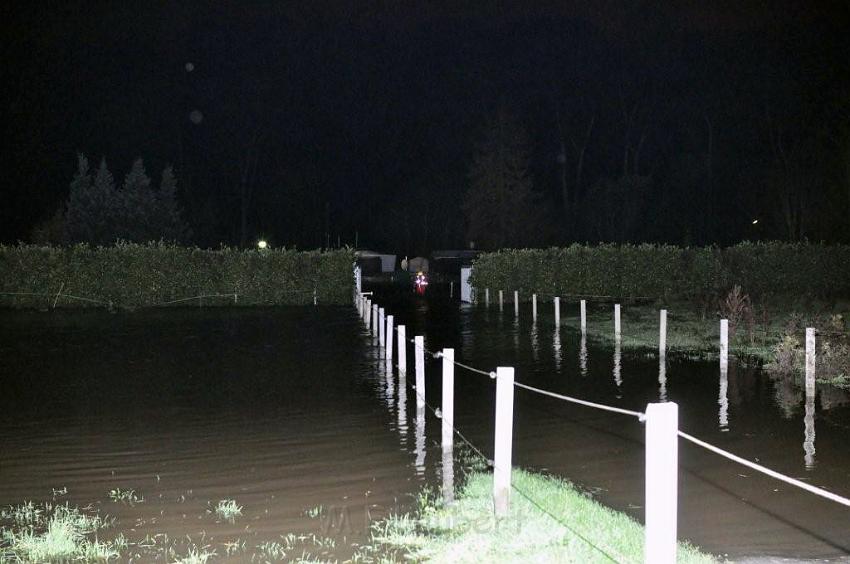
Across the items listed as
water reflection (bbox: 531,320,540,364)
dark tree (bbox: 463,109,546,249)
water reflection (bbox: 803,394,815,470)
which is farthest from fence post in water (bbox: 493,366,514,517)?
dark tree (bbox: 463,109,546,249)

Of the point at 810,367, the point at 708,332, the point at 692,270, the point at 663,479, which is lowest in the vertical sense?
the point at 708,332

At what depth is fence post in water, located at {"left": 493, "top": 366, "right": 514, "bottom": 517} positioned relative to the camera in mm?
7156

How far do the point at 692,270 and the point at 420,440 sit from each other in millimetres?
37295

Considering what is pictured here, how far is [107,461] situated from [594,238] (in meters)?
79.6

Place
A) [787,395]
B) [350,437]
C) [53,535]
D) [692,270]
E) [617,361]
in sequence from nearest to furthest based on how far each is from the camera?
[53,535] → [350,437] → [787,395] → [617,361] → [692,270]

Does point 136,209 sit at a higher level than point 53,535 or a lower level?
higher

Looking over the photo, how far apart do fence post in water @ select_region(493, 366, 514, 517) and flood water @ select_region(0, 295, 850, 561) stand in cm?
95

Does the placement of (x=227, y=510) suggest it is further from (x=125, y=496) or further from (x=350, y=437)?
(x=350, y=437)

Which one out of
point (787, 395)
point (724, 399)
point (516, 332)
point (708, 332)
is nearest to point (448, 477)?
point (724, 399)

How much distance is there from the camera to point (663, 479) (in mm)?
4926

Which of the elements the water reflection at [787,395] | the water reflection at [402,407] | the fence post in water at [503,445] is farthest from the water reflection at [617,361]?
the fence post in water at [503,445]

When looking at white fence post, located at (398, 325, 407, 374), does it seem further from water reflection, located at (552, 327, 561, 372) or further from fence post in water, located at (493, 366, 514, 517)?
fence post in water, located at (493, 366, 514, 517)

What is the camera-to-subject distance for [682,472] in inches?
364

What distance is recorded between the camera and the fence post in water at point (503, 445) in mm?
7156
